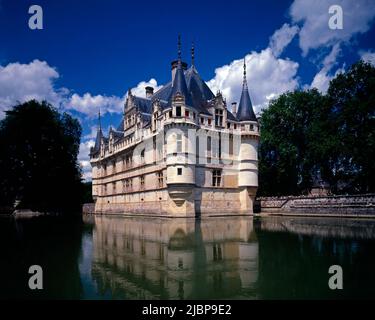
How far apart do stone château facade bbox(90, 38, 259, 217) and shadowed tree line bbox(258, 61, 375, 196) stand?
7.17m

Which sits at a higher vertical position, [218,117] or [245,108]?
[245,108]

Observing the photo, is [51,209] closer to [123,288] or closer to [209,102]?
[209,102]

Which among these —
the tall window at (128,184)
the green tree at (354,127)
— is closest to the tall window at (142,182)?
the tall window at (128,184)

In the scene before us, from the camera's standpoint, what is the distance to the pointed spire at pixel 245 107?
3309cm

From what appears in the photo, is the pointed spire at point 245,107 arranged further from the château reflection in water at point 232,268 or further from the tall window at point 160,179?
the château reflection in water at point 232,268

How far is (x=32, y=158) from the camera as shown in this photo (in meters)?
39.3

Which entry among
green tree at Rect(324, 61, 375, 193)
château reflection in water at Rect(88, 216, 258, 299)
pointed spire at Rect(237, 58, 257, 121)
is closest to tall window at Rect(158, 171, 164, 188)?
pointed spire at Rect(237, 58, 257, 121)

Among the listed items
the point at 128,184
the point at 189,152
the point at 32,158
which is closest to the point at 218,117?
the point at 189,152

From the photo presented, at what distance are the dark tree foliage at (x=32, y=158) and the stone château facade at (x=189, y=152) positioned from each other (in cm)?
889

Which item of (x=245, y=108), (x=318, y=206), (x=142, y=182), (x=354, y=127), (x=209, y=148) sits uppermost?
(x=245, y=108)

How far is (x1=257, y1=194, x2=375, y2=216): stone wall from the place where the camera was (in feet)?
79.4

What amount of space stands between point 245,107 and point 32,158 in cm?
2602

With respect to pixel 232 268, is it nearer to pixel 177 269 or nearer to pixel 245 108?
pixel 177 269

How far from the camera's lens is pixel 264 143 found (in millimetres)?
41969
